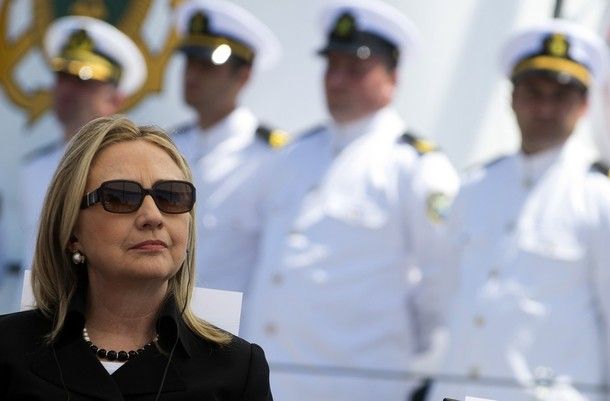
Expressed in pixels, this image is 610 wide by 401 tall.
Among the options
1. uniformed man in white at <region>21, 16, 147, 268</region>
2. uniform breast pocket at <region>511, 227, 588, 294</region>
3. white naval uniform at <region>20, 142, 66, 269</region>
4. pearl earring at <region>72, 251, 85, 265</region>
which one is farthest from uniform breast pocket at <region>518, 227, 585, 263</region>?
pearl earring at <region>72, 251, 85, 265</region>

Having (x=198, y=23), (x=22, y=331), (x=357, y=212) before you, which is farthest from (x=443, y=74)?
(x=22, y=331)

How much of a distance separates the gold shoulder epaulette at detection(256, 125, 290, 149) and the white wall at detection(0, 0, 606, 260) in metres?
0.04

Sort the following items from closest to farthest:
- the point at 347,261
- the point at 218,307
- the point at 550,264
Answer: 1. the point at 218,307
2. the point at 550,264
3. the point at 347,261

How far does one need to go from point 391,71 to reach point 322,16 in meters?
0.32

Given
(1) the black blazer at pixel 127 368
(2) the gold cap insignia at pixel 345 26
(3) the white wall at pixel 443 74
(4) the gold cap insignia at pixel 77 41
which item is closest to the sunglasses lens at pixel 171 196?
(1) the black blazer at pixel 127 368

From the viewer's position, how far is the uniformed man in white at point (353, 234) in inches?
177

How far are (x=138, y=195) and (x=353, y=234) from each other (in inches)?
99.7

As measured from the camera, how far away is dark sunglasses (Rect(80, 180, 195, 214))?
2.12 metres

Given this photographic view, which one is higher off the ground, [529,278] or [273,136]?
[273,136]

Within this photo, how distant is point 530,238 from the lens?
4395 millimetres

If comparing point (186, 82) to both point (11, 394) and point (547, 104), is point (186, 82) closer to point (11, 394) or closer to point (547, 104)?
point (547, 104)

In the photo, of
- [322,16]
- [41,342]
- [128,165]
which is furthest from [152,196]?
[322,16]

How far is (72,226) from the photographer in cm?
220

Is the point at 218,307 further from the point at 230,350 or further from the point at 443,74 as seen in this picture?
the point at 443,74
